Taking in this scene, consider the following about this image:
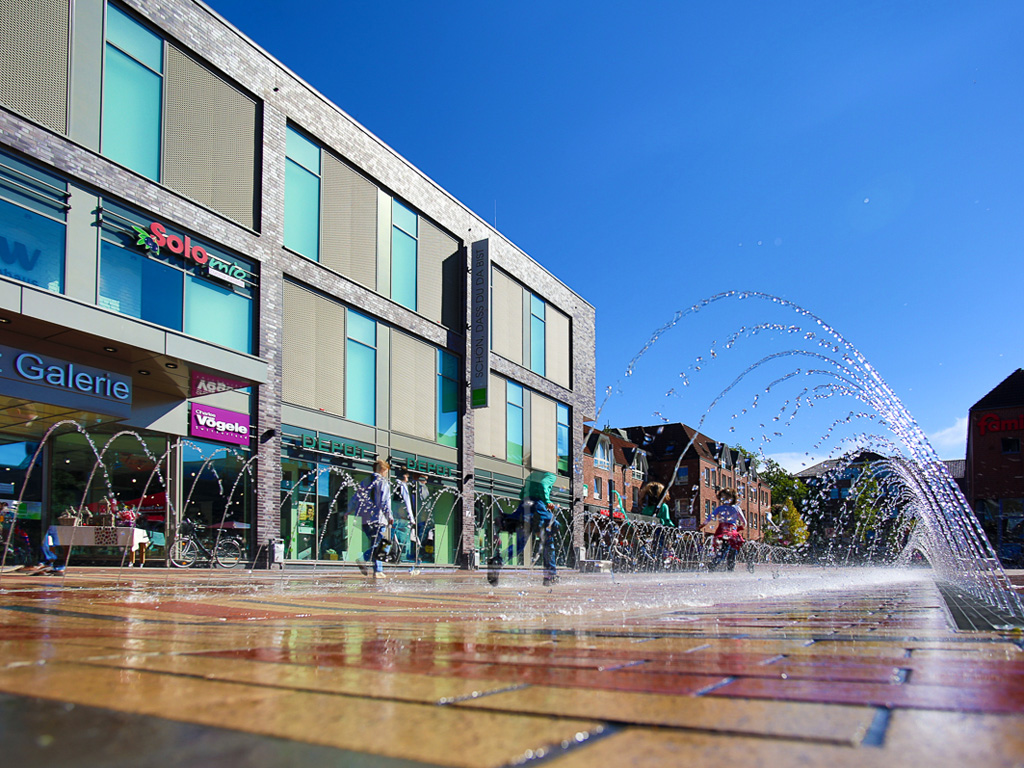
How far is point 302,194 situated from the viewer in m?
20.4

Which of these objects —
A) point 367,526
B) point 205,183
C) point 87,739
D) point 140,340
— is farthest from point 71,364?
point 87,739

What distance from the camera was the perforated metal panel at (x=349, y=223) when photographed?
21250 mm

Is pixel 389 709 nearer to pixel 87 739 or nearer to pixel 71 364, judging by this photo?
pixel 87 739

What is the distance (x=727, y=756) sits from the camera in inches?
45.6

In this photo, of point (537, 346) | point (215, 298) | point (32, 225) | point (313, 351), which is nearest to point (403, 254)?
point (313, 351)

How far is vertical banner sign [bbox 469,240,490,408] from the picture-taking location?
2634cm

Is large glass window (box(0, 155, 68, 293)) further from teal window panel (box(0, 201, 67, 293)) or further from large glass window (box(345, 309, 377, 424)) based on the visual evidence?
large glass window (box(345, 309, 377, 424))

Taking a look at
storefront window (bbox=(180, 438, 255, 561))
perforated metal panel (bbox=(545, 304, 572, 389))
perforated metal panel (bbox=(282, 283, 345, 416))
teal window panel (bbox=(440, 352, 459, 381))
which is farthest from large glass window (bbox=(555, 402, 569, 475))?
storefront window (bbox=(180, 438, 255, 561))

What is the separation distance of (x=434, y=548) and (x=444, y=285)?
8.24 m

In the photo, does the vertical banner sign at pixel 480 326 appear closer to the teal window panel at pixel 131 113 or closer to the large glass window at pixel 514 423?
the large glass window at pixel 514 423

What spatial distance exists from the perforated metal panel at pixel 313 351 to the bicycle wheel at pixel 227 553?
141 inches

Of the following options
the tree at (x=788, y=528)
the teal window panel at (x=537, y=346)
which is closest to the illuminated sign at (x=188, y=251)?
the teal window panel at (x=537, y=346)

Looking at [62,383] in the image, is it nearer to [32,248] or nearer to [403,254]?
[32,248]

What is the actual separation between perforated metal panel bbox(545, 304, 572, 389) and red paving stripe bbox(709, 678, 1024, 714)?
30637mm
